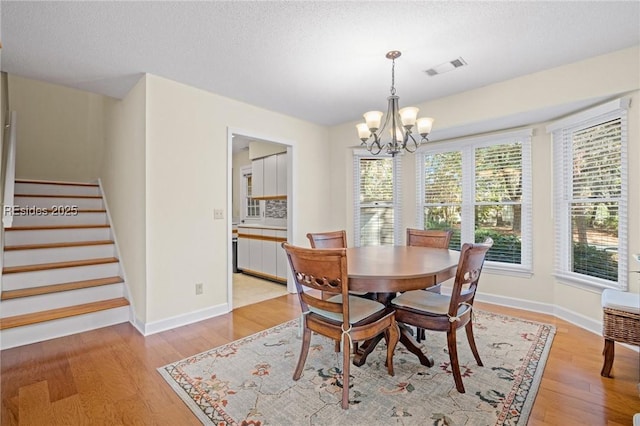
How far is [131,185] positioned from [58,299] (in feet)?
4.18

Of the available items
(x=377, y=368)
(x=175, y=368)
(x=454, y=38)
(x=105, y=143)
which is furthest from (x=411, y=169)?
(x=105, y=143)

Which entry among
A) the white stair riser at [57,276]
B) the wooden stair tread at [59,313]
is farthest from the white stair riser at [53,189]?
the wooden stair tread at [59,313]

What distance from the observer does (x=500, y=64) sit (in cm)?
276

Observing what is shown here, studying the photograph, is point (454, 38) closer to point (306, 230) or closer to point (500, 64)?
point (500, 64)

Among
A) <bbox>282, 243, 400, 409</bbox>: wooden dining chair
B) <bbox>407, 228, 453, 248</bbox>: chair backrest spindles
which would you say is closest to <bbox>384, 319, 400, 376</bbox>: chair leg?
<bbox>282, 243, 400, 409</bbox>: wooden dining chair

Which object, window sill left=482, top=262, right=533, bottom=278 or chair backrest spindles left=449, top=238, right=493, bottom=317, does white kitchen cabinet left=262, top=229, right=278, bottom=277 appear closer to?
window sill left=482, top=262, right=533, bottom=278

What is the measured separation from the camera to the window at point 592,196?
2691mm

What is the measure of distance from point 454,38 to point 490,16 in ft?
0.92

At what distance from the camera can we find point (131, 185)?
322cm

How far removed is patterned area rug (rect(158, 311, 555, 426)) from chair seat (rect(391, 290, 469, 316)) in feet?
1.52

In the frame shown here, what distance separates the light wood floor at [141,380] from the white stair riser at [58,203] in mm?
2038

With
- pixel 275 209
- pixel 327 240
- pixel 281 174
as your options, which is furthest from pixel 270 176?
pixel 327 240

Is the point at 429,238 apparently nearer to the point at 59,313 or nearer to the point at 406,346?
the point at 406,346

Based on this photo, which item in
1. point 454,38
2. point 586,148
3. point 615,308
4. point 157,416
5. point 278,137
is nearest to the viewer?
point 157,416
